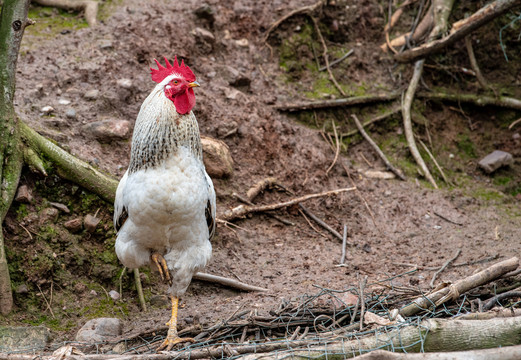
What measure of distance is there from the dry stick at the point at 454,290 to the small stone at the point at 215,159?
2788 millimetres

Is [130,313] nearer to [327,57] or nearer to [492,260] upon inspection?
[492,260]

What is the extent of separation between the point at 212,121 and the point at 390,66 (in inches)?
131

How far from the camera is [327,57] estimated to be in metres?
7.79

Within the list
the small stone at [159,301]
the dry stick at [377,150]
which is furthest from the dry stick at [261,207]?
the small stone at [159,301]

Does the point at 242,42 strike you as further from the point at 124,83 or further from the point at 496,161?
the point at 496,161

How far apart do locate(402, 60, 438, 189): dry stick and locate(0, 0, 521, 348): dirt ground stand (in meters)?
0.17

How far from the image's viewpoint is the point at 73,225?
16.0 ft

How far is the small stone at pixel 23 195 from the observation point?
4.68 meters

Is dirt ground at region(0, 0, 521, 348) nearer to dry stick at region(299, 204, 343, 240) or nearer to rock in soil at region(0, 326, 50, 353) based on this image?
dry stick at region(299, 204, 343, 240)

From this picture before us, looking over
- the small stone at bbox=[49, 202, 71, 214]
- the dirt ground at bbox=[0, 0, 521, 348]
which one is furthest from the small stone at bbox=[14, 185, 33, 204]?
the small stone at bbox=[49, 202, 71, 214]

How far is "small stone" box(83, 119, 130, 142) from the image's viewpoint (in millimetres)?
5473

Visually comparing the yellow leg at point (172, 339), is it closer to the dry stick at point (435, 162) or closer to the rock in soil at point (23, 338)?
the rock in soil at point (23, 338)

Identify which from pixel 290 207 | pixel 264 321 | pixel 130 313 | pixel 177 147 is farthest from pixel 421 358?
pixel 290 207

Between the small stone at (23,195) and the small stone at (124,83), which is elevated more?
the small stone at (124,83)
